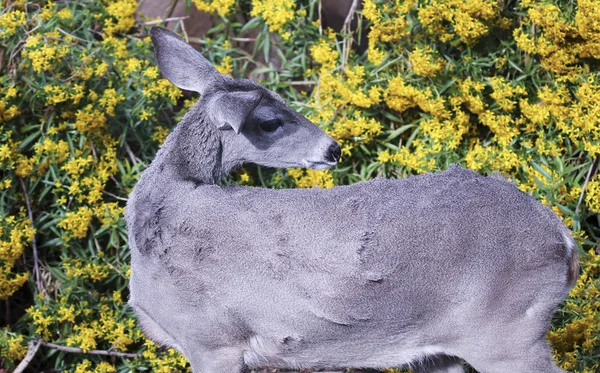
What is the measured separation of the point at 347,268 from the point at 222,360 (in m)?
0.55

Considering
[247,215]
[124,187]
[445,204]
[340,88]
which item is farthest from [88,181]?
[445,204]

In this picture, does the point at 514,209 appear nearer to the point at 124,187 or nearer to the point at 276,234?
the point at 276,234

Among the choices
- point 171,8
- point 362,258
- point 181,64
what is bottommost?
point 171,8

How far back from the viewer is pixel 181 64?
122 inches

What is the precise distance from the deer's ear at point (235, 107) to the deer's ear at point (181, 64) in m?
0.26

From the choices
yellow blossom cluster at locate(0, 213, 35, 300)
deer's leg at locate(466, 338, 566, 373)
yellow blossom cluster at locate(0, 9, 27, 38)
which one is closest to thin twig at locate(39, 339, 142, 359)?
yellow blossom cluster at locate(0, 213, 35, 300)

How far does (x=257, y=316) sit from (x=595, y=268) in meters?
2.05

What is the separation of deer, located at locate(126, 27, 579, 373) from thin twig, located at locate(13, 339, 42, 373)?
1891mm

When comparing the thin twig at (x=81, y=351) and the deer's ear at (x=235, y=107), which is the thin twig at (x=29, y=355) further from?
the deer's ear at (x=235, y=107)

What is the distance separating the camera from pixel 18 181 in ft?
15.5

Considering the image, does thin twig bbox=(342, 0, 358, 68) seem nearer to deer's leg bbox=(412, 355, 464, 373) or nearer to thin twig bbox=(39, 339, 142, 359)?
thin twig bbox=(39, 339, 142, 359)

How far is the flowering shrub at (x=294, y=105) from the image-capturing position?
439 cm

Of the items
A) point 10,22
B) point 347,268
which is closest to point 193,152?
point 347,268

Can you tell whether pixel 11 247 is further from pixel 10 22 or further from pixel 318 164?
pixel 318 164
